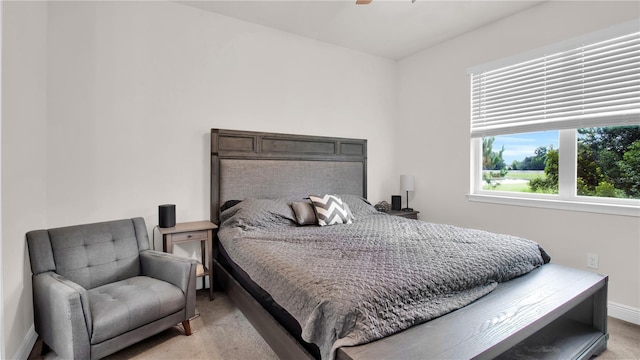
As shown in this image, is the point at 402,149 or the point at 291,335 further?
the point at 402,149

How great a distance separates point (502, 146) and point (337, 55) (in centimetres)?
229

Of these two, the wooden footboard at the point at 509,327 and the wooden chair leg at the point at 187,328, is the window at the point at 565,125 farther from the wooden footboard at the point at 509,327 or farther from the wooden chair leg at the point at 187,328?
the wooden chair leg at the point at 187,328

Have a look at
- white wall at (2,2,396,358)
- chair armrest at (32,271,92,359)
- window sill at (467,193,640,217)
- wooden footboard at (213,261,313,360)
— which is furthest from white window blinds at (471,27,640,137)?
chair armrest at (32,271,92,359)

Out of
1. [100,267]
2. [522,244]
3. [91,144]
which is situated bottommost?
[100,267]

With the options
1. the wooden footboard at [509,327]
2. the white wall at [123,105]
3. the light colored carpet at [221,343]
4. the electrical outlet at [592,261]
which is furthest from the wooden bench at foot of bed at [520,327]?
the white wall at [123,105]

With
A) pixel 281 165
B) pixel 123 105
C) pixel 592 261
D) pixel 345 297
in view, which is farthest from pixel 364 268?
pixel 123 105

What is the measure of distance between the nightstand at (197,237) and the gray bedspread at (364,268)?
0.44 feet

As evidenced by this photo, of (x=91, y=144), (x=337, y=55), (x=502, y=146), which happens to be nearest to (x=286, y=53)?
(x=337, y=55)

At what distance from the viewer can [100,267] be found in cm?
221

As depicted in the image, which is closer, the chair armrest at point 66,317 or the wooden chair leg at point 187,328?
the chair armrest at point 66,317

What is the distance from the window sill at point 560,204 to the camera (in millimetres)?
2486

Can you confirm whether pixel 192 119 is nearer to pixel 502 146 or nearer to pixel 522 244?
pixel 522 244

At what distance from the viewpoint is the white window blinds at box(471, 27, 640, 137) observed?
2.53m

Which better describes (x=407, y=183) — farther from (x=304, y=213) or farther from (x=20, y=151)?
(x=20, y=151)
